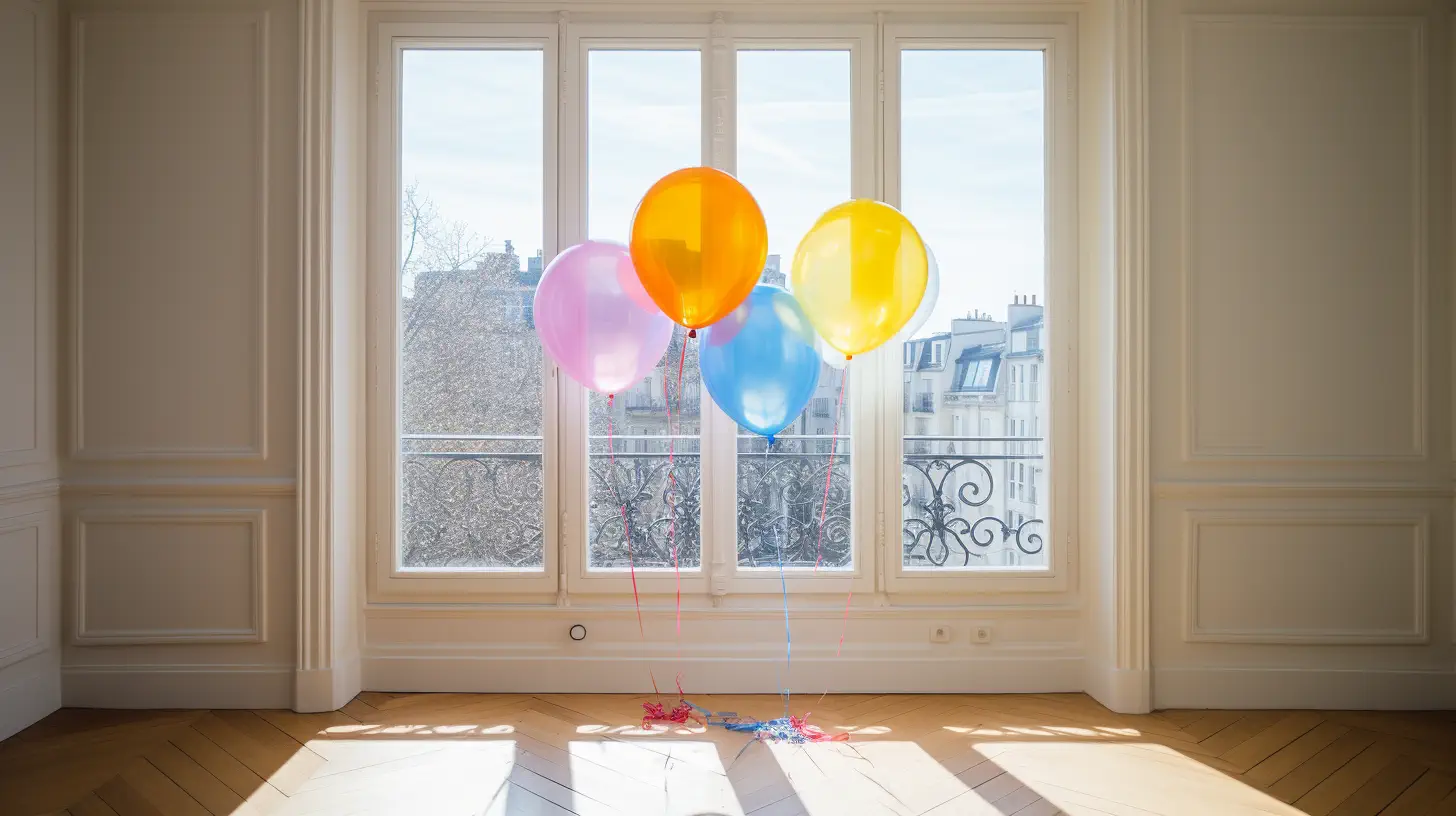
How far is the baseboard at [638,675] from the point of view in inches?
131

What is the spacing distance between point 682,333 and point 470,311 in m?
0.84

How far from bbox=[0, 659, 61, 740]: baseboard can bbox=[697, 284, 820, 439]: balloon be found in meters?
2.63

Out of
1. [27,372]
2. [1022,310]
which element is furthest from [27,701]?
[1022,310]

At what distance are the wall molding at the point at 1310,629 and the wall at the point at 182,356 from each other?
337cm

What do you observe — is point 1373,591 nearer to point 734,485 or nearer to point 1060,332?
point 1060,332

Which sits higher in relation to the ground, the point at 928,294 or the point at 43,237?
the point at 43,237

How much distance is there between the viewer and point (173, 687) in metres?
3.17

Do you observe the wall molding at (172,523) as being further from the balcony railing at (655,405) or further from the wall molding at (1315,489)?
the wall molding at (1315,489)

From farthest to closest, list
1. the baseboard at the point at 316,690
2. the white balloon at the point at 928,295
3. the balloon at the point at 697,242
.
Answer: the baseboard at the point at 316,690, the white balloon at the point at 928,295, the balloon at the point at 697,242

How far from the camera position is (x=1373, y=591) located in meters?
3.24

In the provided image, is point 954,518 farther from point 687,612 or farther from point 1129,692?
point 687,612

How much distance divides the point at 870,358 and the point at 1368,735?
216 cm

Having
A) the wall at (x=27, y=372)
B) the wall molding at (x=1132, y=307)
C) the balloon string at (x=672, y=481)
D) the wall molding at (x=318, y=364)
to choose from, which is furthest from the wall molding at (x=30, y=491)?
the wall molding at (x=1132, y=307)

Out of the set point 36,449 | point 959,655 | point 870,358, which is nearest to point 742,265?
point 870,358
